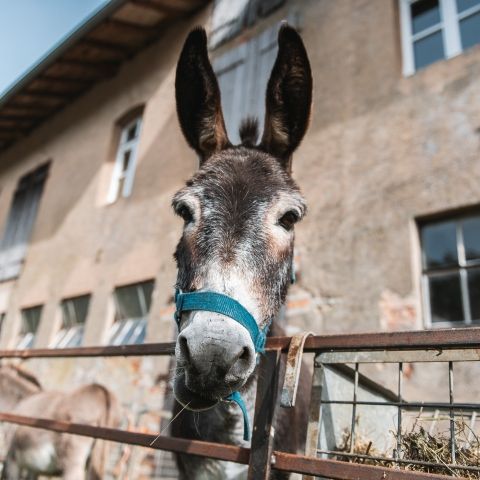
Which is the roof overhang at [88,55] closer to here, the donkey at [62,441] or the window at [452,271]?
the window at [452,271]

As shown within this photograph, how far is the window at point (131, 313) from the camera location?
6980 millimetres

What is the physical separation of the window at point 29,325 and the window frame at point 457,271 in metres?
7.72

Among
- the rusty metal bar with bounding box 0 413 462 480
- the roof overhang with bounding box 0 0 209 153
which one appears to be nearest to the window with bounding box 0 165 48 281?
the roof overhang with bounding box 0 0 209 153

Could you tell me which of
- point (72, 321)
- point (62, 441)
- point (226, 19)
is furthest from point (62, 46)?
point (62, 441)

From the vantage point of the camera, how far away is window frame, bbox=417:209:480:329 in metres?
3.96

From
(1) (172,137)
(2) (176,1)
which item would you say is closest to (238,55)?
(1) (172,137)

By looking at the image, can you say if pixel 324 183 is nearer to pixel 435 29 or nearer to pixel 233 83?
pixel 435 29

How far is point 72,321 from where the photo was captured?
329 inches

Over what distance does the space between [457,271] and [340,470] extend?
129 inches

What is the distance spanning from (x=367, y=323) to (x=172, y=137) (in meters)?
5.04

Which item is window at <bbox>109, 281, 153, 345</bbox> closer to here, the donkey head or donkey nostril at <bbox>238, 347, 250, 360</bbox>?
the donkey head

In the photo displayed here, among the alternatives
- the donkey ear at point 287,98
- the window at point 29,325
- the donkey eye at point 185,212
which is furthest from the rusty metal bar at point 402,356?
the window at point 29,325

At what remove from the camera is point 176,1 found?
8.60m

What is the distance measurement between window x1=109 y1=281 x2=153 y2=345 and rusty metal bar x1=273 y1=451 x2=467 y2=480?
5.53m
